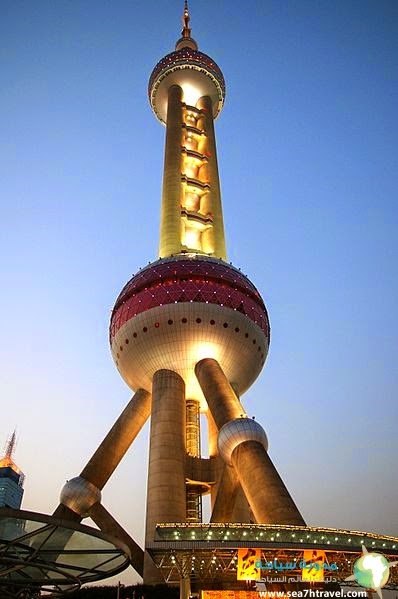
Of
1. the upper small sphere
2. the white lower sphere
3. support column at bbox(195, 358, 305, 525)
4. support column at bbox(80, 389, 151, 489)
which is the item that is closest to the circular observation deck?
the white lower sphere

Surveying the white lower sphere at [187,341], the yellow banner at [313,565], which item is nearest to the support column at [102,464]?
the white lower sphere at [187,341]

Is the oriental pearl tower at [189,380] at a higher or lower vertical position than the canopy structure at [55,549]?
higher

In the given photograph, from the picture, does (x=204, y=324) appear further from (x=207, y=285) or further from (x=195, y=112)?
(x=195, y=112)

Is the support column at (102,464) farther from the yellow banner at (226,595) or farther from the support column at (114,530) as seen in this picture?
the yellow banner at (226,595)

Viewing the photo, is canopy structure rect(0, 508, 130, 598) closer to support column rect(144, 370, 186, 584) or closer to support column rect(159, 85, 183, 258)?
support column rect(144, 370, 186, 584)

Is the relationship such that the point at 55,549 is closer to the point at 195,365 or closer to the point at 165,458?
the point at 165,458

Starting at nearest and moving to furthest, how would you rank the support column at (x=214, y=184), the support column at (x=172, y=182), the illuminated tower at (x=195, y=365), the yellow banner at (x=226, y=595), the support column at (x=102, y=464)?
1. the yellow banner at (x=226, y=595)
2. the illuminated tower at (x=195, y=365)
3. the support column at (x=102, y=464)
4. the support column at (x=172, y=182)
5. the support column at (x=214, y=184)

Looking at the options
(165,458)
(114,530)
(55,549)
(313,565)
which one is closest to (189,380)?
(165,458)
